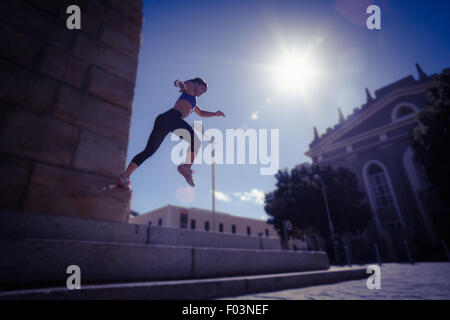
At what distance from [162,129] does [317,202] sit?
25.9m

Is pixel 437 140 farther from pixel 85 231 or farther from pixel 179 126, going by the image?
pixel 85 231

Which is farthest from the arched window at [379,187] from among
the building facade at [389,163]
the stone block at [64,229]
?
the stone block at [64,229]

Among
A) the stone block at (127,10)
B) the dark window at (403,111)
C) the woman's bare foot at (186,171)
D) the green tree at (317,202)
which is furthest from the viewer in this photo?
the dark window at (403,111)

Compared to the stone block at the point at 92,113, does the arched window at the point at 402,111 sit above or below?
above

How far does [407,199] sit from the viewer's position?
24.4 m

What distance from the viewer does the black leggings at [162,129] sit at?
1.55 m

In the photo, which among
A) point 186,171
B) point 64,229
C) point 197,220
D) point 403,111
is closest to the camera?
point 186,171

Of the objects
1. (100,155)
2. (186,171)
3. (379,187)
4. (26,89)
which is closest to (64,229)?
(100,155)

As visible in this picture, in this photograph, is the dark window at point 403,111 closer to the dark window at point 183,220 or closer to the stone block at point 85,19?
the stone block at point 85,19

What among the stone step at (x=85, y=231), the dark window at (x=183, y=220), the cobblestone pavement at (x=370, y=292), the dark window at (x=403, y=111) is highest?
the dark window at (x=403, y=111)

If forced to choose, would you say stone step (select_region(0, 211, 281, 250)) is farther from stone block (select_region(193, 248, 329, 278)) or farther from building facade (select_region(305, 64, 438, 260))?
building facade (select_region(305, 64, 438, 260))

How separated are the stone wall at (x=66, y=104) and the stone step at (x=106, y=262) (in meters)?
0.61

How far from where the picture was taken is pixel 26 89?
3.40m
